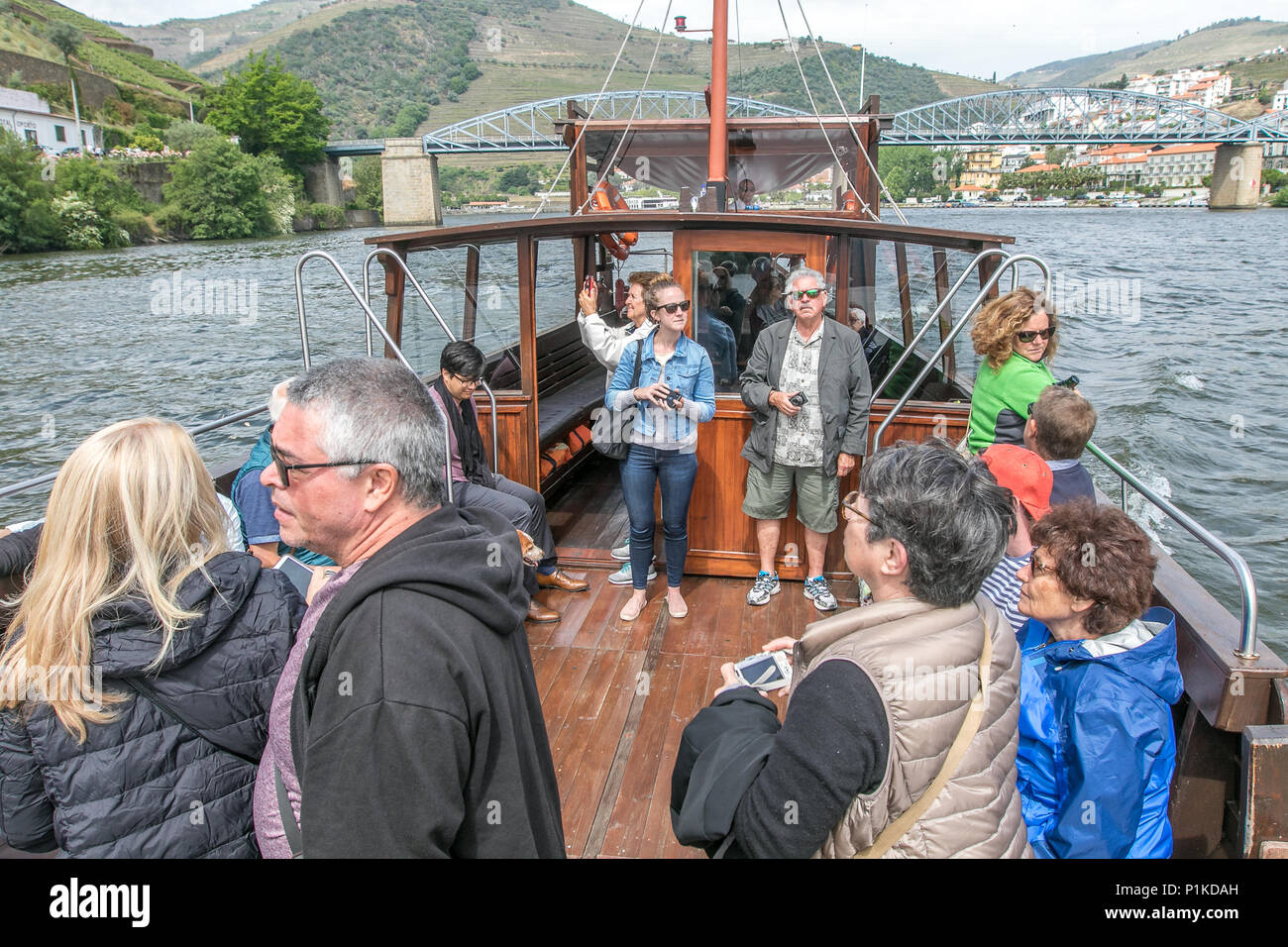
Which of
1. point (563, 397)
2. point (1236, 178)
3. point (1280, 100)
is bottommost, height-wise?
point (563, 397)

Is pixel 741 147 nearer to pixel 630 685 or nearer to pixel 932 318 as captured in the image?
pixel 932 318

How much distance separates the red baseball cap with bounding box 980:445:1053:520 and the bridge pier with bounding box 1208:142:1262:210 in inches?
2893

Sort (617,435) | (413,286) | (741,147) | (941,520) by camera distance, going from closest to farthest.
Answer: (941,520) < (617,435) < (413,286) < (741,147)

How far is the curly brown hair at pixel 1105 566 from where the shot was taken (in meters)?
1.82

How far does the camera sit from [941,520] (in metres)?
1.34

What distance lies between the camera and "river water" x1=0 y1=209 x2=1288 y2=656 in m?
8.69

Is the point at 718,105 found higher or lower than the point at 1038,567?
higher

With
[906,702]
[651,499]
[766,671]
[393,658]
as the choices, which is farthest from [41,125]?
[906,702]

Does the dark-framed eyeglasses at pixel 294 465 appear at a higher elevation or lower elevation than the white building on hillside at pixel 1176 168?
lower

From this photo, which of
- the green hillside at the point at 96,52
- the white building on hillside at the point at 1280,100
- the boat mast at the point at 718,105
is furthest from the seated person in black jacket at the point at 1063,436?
the white building on hillside at the point at 1280,100

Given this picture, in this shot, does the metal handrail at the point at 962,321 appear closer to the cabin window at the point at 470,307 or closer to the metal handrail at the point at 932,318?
the metal handrail at the point at 932,318

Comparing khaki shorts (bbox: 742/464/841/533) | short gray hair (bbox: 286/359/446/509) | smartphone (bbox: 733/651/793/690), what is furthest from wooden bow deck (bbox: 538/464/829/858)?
short gray hair (bbox: 286/359/446/509)

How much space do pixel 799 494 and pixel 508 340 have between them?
1.83m
